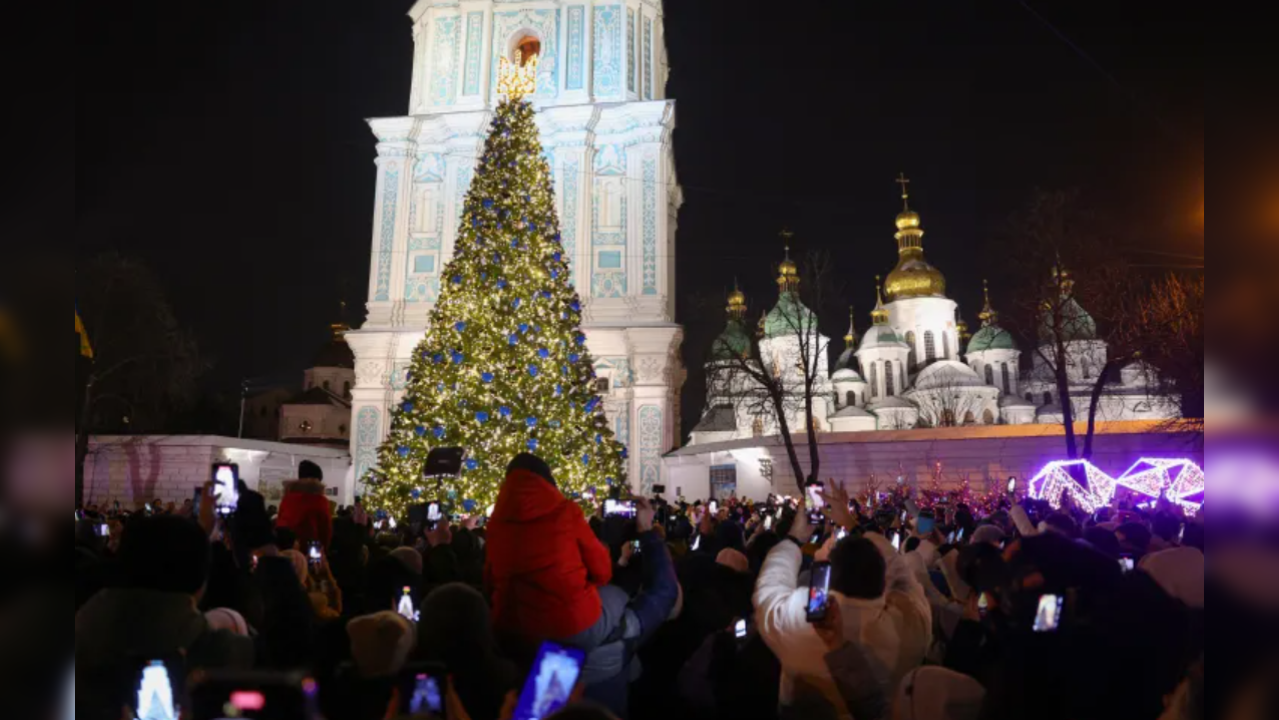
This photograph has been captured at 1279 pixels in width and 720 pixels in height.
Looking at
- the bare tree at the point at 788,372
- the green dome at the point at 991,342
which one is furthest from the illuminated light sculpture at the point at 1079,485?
the green dome at the point at 991,342

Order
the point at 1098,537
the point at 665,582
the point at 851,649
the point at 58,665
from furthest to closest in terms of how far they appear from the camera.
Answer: the point at 1098,537, the point at 665,582, the point at 851,649, the point at 58,665

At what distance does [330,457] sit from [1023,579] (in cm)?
3341

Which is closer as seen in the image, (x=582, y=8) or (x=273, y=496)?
(x=273, y=496)

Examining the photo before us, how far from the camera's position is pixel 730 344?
102 feet

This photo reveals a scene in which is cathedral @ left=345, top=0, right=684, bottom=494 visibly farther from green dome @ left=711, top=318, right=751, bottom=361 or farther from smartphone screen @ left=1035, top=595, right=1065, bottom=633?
smartphone screen @ left=1035, top=595, right=1065, bottom=633

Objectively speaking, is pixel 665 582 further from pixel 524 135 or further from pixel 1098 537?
pixel 524 135

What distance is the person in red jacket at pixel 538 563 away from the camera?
10.5 feet

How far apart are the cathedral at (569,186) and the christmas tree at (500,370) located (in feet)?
46.2

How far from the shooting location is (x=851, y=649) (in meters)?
3.03

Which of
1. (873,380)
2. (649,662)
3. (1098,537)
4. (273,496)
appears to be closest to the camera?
(649,662)

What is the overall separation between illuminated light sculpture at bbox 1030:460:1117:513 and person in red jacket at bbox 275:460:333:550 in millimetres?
11611

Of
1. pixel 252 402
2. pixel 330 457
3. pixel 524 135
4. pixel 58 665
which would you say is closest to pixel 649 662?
pixel 58 665

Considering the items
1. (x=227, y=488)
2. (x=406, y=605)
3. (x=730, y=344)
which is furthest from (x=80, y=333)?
(x=730, y=344)

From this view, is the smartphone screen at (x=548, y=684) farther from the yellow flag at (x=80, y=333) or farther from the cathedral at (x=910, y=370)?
the cathedral at (x=910, y=370)
